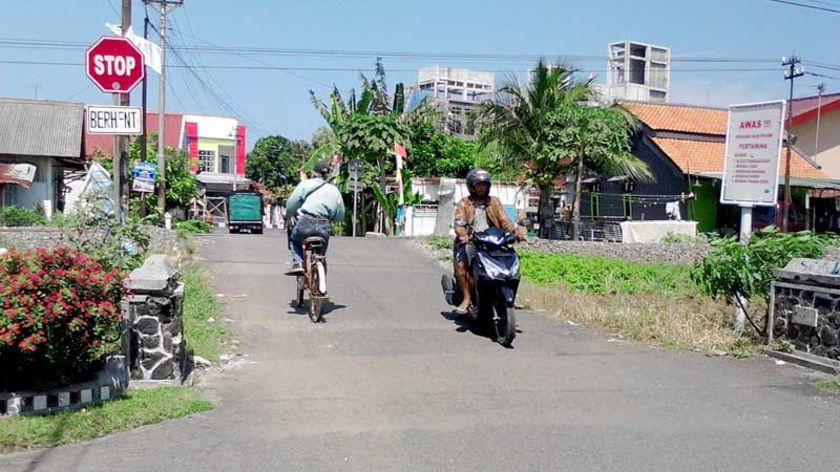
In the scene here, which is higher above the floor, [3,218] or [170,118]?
[170,118]

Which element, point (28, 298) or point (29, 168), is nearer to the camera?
point (28, 298)

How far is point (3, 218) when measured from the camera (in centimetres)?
2706

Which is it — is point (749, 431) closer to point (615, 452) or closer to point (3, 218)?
point (615, 452)

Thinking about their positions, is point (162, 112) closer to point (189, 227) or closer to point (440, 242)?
point (189, 227)

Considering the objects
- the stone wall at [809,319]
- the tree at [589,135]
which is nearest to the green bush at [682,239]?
the tree at [589,135]

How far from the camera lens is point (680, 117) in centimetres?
3412

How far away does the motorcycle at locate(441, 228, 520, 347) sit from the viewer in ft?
27.0

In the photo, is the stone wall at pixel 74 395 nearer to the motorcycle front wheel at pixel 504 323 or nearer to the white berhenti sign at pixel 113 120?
the white berhenti sign at pixel 113 120

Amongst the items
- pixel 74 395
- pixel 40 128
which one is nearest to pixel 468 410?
pixel 74 395

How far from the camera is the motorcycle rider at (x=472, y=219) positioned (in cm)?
906

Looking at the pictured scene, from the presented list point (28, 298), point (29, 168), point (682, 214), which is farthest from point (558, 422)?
point (29, 168)

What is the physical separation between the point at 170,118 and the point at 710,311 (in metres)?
53.6

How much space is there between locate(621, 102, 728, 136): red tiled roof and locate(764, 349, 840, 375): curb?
24154 mm

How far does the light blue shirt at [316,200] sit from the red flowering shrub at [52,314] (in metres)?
3.98
